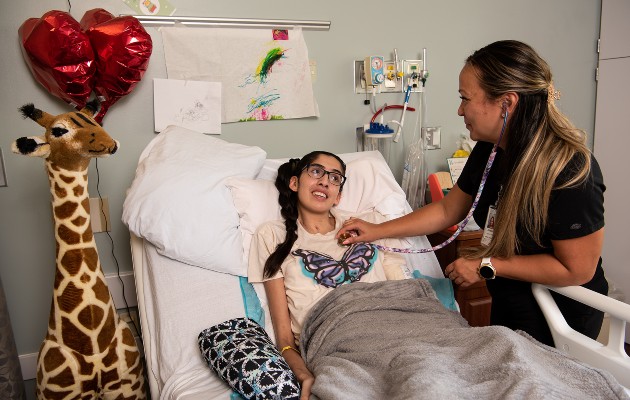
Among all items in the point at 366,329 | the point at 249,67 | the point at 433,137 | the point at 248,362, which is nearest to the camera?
the point at 248,362

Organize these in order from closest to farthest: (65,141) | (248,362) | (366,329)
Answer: (248,362) < (366,329) < (65,141)

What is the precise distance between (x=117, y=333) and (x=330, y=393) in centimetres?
84

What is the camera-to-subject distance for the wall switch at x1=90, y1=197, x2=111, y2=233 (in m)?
1.95

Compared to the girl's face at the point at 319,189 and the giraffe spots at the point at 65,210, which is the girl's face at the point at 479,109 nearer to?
the girl's face at the point at 319,189

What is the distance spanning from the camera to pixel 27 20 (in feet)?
5.52

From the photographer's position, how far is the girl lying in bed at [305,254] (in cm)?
151

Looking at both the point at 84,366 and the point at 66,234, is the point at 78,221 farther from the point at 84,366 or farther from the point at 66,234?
the point at 84,366

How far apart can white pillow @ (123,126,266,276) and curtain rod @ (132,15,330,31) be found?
481 millimetres

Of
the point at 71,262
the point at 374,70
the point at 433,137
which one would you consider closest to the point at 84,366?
the point at 71,262

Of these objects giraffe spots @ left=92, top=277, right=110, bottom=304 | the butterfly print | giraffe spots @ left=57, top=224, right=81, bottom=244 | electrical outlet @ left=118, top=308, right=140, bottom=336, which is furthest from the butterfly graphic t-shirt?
electrical outlet @ left=118, top=308, right=140, bottom=336

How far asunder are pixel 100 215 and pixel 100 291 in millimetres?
586

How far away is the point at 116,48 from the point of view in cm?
167

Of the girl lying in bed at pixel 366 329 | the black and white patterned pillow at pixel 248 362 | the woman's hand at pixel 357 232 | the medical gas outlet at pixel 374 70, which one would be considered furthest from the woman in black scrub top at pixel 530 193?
the medical gas outlet at pixel 374 70

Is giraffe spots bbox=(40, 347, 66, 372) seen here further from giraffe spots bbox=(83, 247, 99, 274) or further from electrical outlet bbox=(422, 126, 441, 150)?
electrical outlet bbox=(422, 126, 441, 150)
